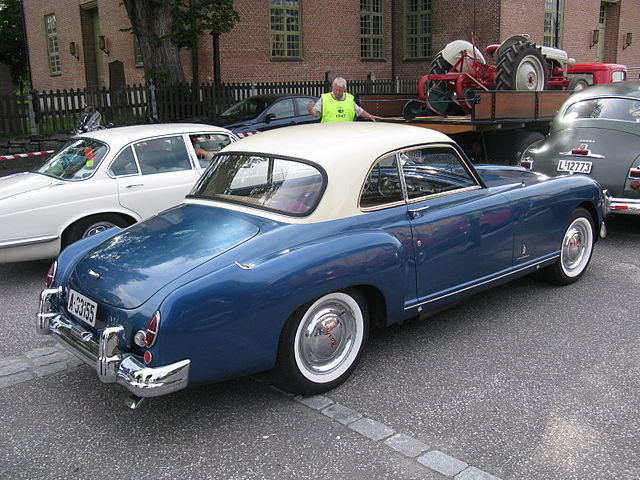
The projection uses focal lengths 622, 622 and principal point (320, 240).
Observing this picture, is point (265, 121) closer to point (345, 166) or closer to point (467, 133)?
point (467, 133)

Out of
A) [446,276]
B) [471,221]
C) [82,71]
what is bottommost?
[446,276]

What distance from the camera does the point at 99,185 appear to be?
21.0 feet

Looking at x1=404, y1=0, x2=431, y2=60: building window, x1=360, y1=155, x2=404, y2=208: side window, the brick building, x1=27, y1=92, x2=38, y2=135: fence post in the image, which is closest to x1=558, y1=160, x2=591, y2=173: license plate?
x1=360, y1=155, x2=404, y2=208: side window

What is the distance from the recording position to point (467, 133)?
10867 mm

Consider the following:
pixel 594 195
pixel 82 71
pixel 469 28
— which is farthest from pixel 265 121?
pixel 82 71

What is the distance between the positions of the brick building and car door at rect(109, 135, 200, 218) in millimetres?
13332

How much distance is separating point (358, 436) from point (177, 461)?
954mm

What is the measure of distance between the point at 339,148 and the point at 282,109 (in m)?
9.01

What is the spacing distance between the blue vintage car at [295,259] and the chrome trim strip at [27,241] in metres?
1.86

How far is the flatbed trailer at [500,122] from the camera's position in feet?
32.1

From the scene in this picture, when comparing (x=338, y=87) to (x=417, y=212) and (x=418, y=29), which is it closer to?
(x=417, y=212)

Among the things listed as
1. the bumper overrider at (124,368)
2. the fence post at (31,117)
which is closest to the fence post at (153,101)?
the fence post at (31,117)

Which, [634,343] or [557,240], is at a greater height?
[557,240]

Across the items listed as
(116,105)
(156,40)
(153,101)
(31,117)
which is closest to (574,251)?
(156,40)
